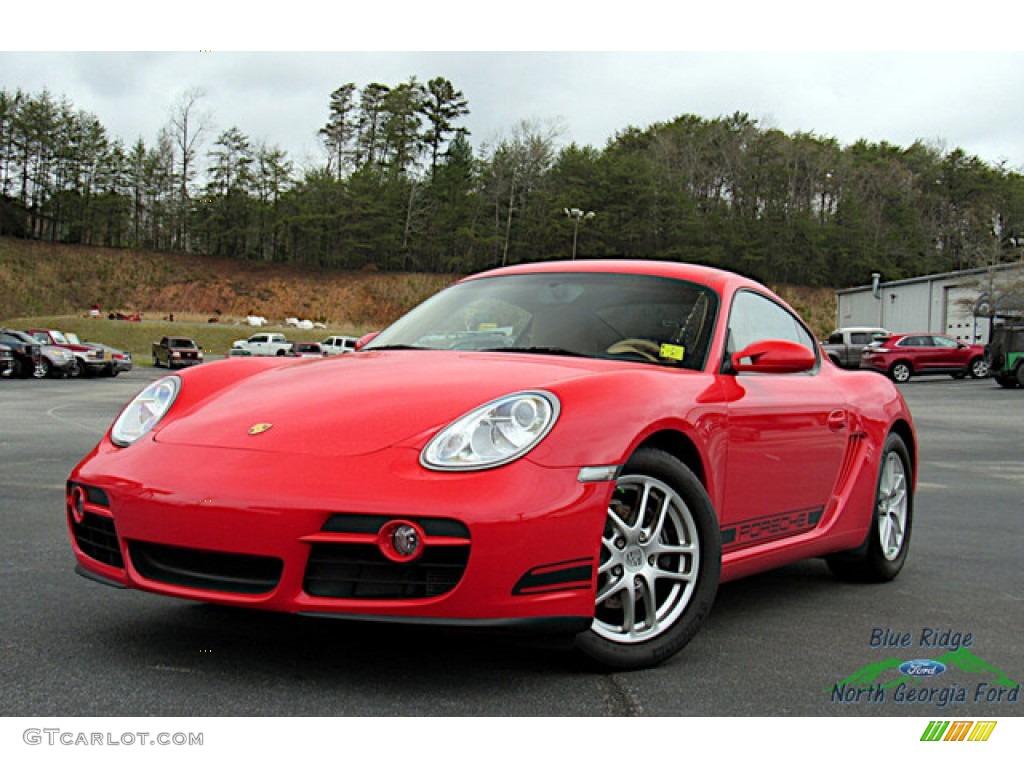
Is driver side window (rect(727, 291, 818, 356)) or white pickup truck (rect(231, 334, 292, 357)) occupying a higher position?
driver side window (rect(727, 291, 818, 356))

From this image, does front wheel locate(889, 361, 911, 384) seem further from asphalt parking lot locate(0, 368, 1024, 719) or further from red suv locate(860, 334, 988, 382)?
asphalt parking lot locate(0, 368, 1024, 719)

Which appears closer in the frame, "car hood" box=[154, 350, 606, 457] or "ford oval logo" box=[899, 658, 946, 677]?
"car hood" box=[154, 350, 606, 457]

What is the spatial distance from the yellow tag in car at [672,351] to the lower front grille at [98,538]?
2065mm

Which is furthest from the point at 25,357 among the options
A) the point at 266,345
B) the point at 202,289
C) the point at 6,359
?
the point at 202,289

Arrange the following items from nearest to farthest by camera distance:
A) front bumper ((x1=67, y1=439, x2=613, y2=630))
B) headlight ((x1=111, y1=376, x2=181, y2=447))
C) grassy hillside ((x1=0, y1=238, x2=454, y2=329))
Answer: front bumper ((x1=67, y1=439, x2=613, y2=630)), headlight ((x1=111, y1=376, x2=181, y2=447)), grassy hillside ((x1=0, y1=238, x2=454, y2=329))

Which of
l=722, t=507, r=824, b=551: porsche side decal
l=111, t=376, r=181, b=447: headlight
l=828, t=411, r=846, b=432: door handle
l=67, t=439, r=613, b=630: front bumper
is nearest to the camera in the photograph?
l=67, t=439, r=613, b=630: front bumper

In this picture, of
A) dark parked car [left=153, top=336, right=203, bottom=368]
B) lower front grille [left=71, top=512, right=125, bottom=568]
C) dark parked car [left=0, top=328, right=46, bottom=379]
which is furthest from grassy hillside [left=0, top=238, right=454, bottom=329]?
lower front grille [left=71, top=512, right=125, bottom=568]

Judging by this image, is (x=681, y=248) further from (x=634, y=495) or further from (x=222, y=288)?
(x=634, y=495)

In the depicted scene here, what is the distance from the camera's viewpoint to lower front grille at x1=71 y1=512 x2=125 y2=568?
3229mm

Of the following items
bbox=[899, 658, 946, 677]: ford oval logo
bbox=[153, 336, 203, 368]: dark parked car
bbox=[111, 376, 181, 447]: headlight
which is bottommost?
bbox=[153, 336, 203, 368]: dark parked car

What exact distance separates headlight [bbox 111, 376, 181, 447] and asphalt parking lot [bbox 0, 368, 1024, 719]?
2.29ft

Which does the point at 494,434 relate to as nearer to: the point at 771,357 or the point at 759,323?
the point at 771,357

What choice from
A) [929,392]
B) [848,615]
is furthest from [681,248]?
[848,615]

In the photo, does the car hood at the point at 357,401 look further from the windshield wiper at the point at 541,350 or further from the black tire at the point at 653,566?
the black tire at the point at 653,566
